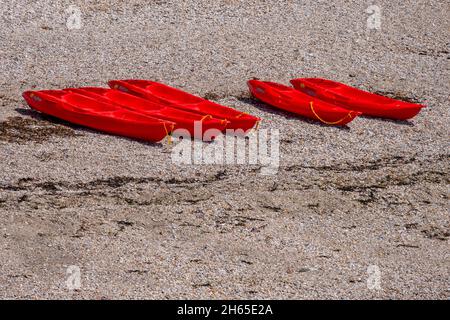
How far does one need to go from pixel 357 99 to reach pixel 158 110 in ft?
9.41

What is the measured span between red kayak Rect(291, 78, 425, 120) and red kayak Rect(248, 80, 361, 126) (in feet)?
0.68

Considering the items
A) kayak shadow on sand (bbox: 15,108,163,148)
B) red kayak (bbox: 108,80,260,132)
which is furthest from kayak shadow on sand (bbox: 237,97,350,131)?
kayak shadow on sand (bbox: 15,108,163,148)

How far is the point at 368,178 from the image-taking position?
1182 cm

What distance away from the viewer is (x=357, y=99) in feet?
46.4

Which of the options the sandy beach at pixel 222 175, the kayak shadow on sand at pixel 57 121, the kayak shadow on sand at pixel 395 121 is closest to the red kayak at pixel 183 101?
the sandy beach at pixel 222 175

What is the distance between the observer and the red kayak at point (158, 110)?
12.5 m

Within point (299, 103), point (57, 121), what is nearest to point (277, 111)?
point (299, 103)

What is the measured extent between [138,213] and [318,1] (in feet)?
25.6

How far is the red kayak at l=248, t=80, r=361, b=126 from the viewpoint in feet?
43.8

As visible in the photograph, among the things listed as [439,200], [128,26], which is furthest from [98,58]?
[439,200]

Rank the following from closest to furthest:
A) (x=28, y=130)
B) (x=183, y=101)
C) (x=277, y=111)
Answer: (x=28, y=130), (x=183, y=101), (x=277, y=111)

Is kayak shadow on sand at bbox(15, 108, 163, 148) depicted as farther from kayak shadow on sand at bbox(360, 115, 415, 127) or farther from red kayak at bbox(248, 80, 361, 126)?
kayak shadow on sand at bbox(360, 115, 415, 127)

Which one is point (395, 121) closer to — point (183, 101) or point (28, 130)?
point (183, 101)

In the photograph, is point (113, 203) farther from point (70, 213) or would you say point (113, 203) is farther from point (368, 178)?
point (368, 178)
